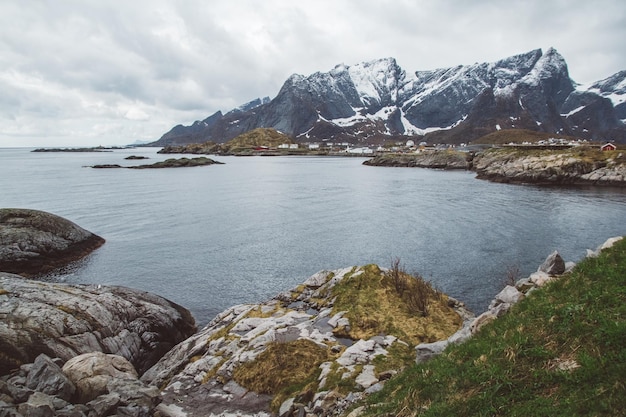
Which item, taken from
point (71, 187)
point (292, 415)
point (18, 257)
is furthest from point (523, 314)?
point (71, 187)

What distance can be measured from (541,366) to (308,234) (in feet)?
142

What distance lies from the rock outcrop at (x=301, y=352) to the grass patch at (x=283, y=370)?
0.14ft

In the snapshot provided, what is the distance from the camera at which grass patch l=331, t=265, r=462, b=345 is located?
2020cm

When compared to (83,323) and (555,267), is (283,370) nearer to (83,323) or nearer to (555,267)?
(83,323)

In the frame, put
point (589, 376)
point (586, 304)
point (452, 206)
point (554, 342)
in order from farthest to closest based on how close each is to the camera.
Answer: point (452, 206) < point (586, 304) < point (554, 342) < point (589, 376)

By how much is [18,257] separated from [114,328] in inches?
886

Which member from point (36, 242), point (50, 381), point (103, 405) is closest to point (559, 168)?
point (36, 242)

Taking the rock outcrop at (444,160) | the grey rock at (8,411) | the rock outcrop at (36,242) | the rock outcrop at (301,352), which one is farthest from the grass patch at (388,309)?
the rock outcrop at (444,160)

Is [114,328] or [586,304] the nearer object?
[586,304]

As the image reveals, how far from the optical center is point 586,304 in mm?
10773

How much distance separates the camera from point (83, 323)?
19828 mm

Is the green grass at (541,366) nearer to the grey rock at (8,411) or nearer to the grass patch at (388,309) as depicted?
the grass patch at (388,309)

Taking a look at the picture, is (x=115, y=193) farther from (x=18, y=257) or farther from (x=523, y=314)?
(x=523, y=314)

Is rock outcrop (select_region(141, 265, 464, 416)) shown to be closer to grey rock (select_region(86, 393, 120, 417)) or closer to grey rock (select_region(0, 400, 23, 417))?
grey rock (select_region(86, 393, 120, 417))
